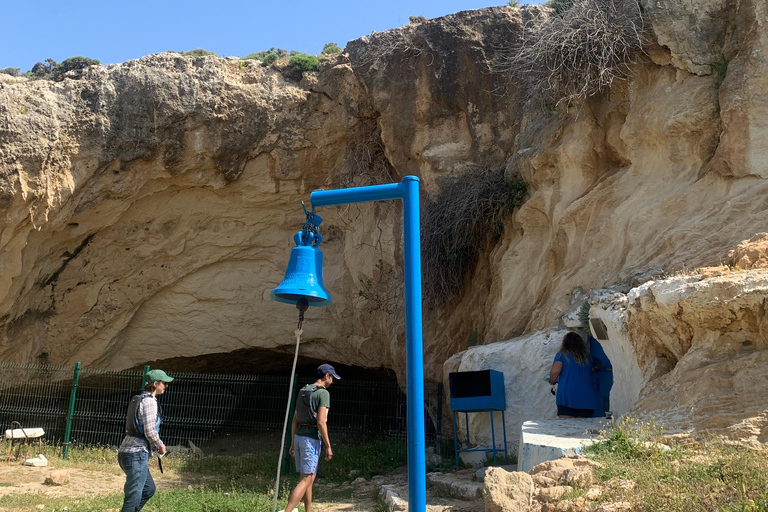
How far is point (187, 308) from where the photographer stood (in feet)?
45.2

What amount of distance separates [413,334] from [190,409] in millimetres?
9264

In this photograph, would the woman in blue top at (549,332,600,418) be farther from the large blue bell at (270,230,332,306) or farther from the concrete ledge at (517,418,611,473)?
the large blue bell at (270,230,332,306)

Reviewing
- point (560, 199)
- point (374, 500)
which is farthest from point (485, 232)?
point (374, 500)

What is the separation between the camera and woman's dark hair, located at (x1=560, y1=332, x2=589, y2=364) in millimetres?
6898

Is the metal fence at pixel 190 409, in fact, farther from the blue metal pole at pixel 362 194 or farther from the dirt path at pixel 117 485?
the blue metal pole at pixel 362 194

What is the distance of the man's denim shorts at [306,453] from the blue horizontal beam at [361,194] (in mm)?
2360

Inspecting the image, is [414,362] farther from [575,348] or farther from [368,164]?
[368,164]

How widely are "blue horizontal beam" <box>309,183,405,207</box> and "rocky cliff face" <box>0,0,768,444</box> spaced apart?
390 cm

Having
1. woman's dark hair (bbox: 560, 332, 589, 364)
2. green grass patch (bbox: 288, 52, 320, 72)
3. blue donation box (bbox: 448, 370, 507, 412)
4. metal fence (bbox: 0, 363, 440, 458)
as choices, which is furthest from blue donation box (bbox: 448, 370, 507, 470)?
green grass patch (bbox: 288, 52, 320, 72)

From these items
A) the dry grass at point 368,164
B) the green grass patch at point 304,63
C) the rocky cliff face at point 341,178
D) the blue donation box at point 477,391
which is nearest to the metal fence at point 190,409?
the rocky cliff face at point 341,178

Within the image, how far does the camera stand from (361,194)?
178 inches

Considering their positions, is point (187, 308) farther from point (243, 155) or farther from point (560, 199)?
point (560, 199)

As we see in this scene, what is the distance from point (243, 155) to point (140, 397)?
25.3 feet

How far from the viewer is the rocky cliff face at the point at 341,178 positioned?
7.98 metres
